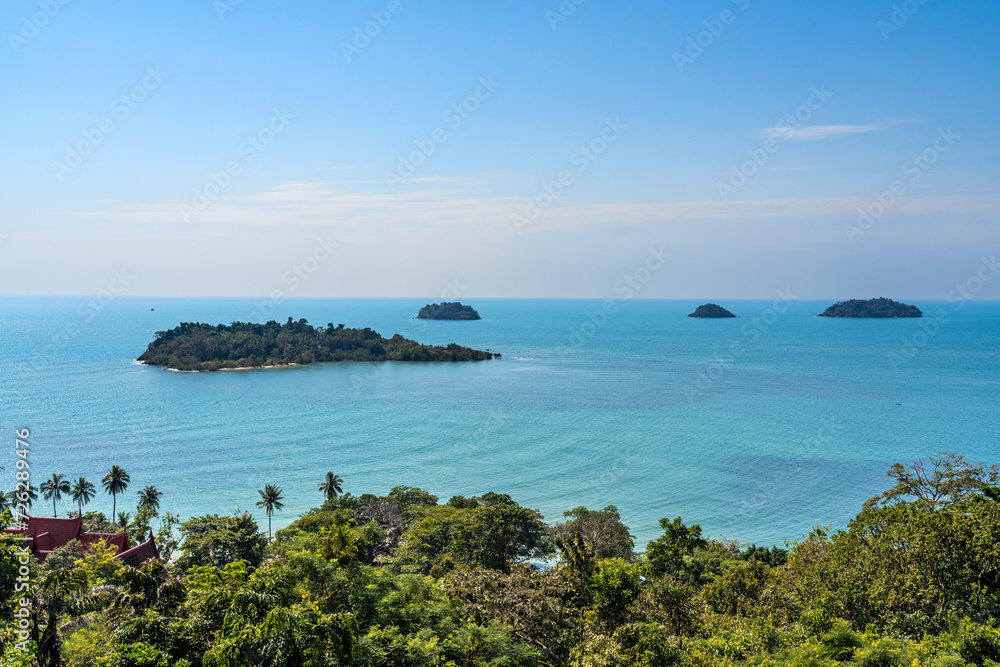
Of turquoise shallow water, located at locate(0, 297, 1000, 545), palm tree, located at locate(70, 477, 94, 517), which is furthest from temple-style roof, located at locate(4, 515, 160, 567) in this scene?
turquoise shallow water, located at locate(0, 297, 1000, 545)

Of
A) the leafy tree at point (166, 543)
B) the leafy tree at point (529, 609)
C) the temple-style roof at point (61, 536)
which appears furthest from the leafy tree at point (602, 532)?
the temple-style roof at point (61, 536)

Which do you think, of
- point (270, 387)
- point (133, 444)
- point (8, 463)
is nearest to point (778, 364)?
point (270, 387)

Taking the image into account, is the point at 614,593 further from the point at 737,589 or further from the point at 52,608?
the point at 52,608

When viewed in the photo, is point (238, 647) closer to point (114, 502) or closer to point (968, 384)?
point (114, 502)

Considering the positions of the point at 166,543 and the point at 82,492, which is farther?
the point at 82,492

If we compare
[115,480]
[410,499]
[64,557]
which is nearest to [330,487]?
[410,499]

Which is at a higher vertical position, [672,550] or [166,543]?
[672,550]

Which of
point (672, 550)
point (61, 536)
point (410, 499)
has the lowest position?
point (410, 499)
